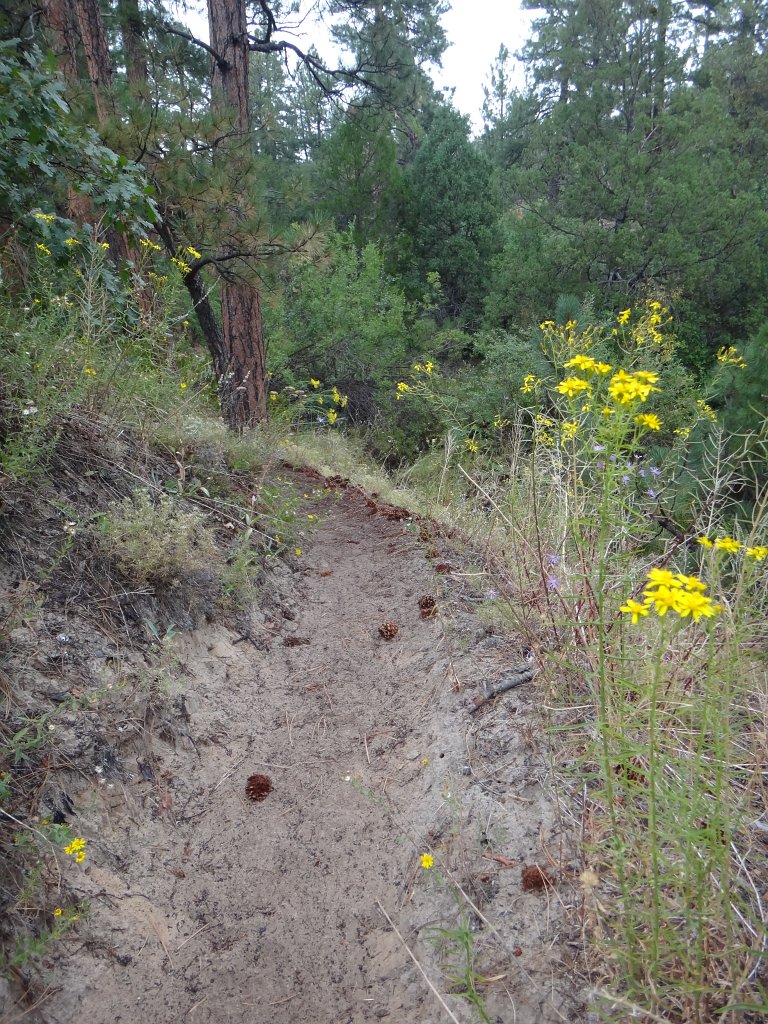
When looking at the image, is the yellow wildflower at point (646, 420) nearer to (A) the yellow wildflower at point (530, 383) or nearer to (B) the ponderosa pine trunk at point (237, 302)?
(A) the yellow wildflower at point (530, 383)

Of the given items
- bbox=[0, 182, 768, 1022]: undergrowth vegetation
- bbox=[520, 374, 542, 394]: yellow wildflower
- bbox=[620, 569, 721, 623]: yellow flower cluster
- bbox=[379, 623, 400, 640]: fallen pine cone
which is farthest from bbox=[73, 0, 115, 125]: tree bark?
bbox=[620, 569, 721, 623]: yellow flower cluster

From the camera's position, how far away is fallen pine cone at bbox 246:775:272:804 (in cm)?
220

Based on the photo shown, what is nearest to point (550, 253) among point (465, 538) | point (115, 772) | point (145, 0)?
point (145, 0)

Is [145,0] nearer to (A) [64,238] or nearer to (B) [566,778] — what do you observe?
(A) [64,238]

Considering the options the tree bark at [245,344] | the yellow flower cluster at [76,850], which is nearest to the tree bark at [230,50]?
the tree bark at [245,344]

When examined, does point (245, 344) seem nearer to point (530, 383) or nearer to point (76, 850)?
point (530, 383)

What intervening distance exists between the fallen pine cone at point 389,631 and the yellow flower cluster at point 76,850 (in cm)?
151

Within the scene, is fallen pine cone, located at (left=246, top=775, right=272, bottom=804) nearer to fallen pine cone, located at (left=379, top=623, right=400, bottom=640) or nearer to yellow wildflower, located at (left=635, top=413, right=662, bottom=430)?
fallen pine cone, located at (left=379, top=623, right=400, bottom=640)

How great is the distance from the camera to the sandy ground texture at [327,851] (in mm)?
1582

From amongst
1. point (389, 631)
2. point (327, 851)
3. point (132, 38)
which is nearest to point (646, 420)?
point (327, 851)

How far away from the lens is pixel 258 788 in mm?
2219

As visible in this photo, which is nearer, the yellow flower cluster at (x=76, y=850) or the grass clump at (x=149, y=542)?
the yellow flower cluster at (x=76, y=850)

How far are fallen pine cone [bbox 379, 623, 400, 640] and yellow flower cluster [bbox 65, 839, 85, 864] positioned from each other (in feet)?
4.94

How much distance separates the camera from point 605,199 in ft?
34.2
